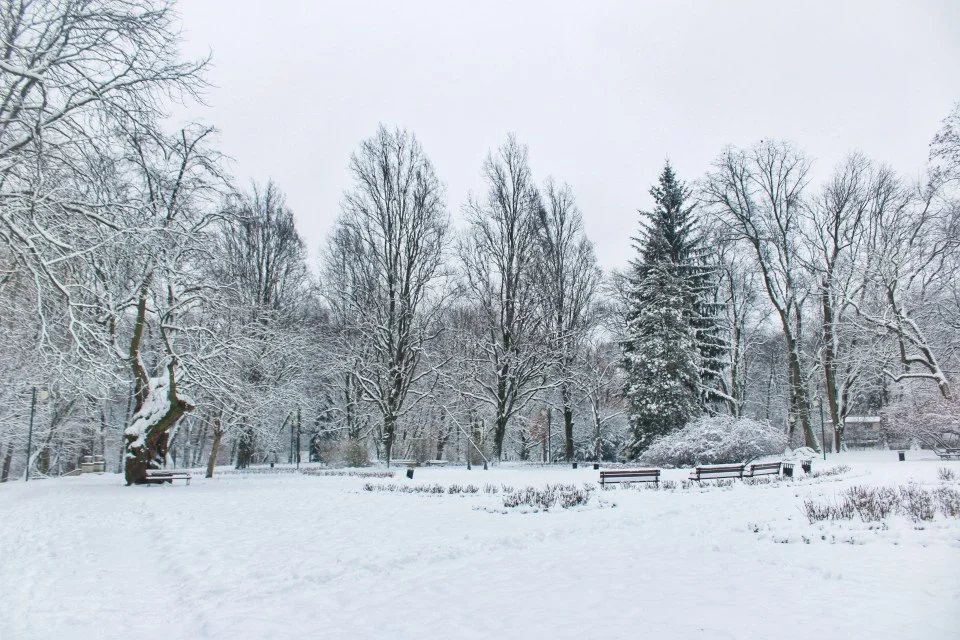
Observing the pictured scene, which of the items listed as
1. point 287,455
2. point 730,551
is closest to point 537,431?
point 287,455

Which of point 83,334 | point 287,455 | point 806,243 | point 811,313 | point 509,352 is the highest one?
point 806,243

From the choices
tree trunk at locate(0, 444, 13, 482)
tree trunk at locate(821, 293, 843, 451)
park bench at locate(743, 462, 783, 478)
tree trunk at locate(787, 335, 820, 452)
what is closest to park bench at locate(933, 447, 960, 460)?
tree trunk at locate(787, 335, 820, 452)

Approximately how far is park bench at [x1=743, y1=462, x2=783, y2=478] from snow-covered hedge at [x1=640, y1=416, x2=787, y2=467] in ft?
9.11

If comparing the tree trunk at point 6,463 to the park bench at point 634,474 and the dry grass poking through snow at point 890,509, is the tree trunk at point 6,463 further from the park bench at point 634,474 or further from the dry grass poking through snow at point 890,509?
the dry grass poking through snow at point 890,509

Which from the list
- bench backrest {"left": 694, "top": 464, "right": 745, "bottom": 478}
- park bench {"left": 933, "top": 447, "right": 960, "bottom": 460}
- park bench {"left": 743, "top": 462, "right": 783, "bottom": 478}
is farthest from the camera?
park bench {"left": 933, "top": 447, "right": 960, "bottom": 460}

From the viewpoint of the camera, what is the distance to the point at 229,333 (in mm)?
23203

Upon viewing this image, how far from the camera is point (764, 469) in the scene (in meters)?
19.9

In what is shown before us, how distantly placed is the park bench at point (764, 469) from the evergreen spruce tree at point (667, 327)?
664cm

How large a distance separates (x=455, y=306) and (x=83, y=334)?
28.8 metres

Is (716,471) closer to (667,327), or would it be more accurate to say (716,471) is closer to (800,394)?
(667,327)

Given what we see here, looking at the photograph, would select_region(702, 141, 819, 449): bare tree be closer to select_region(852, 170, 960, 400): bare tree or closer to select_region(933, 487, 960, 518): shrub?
select_region(852, 170, 960, 400): bare tree

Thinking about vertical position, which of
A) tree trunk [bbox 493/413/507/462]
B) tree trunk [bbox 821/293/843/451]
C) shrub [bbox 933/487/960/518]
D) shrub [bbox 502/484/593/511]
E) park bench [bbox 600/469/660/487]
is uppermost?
tree trunk [bbox 821/293/843/451]

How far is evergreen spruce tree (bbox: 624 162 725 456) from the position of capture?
90.3 feet

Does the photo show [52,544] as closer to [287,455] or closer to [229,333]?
[229,333]
